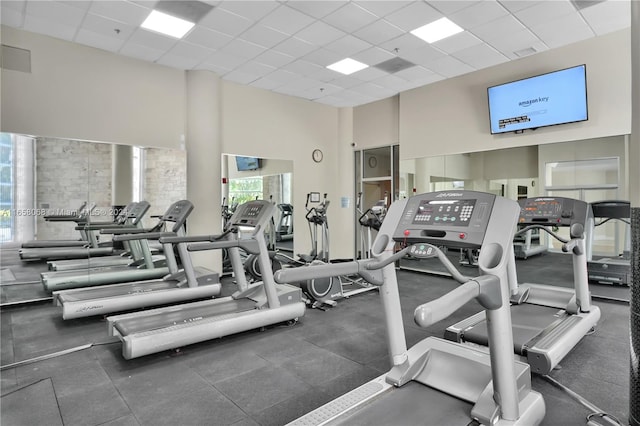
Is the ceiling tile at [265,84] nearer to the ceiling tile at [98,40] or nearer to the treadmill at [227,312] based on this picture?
the ceiling tile at [98,40]

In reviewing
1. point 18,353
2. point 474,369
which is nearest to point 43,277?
point 18,353

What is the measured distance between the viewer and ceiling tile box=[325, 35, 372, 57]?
16.4 ft

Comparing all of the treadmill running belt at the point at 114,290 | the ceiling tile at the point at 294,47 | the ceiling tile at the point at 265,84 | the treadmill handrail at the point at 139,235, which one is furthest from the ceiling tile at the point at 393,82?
the treadmill running belt at the point at 114,290

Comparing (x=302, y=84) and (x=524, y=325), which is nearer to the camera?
(x=524, y=325)

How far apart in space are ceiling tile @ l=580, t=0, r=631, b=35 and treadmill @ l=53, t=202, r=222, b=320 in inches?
212

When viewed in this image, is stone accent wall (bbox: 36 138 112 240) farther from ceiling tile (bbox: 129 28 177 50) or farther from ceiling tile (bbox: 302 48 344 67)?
ceiling tile (bbox: 302 48 344 67)

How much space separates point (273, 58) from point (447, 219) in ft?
15.1

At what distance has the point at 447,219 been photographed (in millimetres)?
1946

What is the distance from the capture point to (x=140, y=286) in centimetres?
476

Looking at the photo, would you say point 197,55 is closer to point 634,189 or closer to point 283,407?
point 283,407

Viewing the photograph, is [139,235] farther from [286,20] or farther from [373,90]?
[373,90]

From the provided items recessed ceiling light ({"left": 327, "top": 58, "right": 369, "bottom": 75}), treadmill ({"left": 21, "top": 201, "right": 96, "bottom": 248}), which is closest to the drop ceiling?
recessed ceiling light ({"left": 327, "top": 58, "right": 369, "bottom": 75})

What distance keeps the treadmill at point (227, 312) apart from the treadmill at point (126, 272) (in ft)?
3.02

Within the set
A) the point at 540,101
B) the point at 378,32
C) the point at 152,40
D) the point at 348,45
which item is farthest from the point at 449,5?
the point at 152,40
